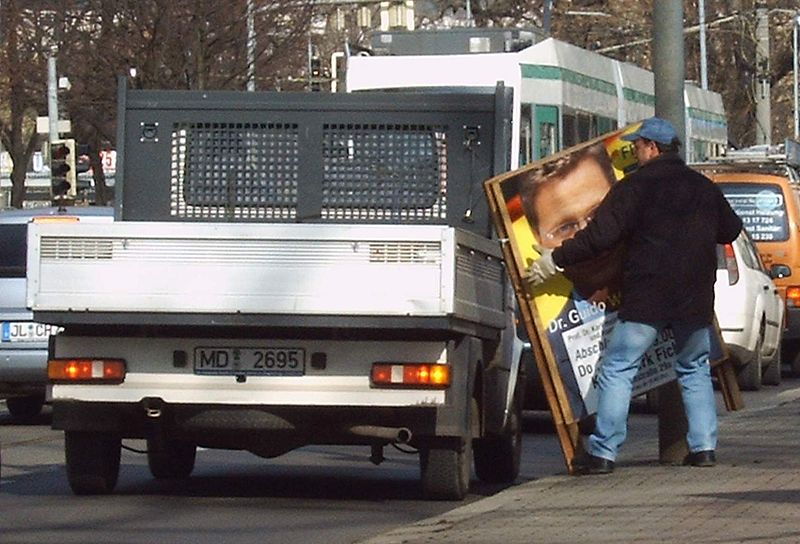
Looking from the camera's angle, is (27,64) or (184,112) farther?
(27,64)

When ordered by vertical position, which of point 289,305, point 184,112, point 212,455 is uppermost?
point 184,112

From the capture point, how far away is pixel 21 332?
58.3 ft

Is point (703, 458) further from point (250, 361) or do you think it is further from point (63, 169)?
point (63, 169)

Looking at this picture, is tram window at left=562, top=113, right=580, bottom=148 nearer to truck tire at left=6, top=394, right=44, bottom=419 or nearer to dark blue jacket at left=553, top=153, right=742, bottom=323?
truck tire at left=6, top=394, right=44, bottom=419

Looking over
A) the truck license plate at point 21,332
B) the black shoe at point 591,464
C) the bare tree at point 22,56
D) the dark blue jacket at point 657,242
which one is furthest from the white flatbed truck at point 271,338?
the bare tree at point 22,56

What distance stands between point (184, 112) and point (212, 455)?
3.27 metres

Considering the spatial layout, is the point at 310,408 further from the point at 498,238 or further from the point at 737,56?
the point at 737,56

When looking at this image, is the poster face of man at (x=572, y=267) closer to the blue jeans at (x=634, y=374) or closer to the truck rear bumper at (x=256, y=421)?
the blue jeans at (x=634, y=374)

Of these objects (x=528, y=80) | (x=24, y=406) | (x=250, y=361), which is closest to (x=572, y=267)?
(x=250, y=361)

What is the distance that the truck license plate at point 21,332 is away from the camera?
58.1ft

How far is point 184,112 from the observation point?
41.7ft

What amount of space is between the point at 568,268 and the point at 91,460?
2779 mm

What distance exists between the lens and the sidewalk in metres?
9.01

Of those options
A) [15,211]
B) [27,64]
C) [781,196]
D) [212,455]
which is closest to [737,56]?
[27,64]
